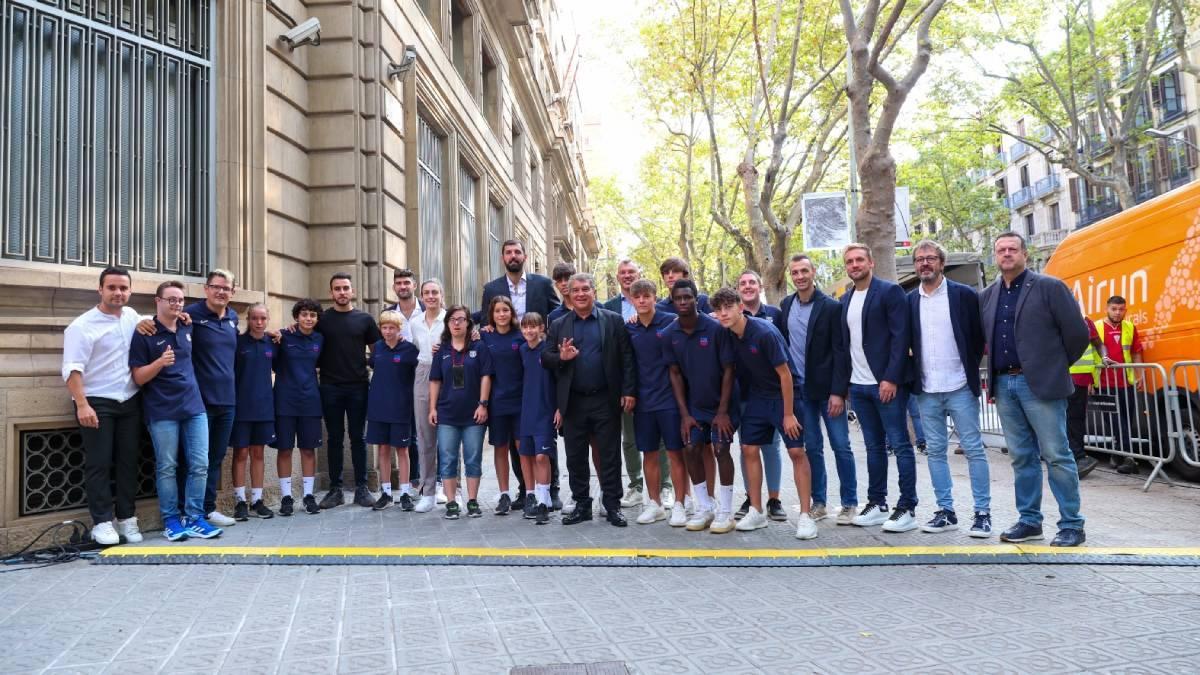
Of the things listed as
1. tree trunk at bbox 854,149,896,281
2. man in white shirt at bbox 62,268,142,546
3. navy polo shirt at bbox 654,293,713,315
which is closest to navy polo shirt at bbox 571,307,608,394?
navy polo shirt at bbox 654,293,713,315

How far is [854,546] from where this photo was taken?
5.48 m

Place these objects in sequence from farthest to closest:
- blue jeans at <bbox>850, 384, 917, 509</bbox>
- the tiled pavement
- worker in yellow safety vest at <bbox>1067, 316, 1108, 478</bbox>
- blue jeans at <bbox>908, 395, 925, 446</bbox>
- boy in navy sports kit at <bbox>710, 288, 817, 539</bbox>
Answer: blue jeans at <bbox>908, 395, 925, 446</bbox>
worker in yellow safety vest at <bbox>1067, 316, 1108, 478</bbox>
blue jeans at <bbox>850, 384, 917, 509</bbox>
boy in navy sports kit at <bbox>710, 288, 817, 539</bbox>
the tiled pavement

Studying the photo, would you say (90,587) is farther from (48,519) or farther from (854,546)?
(854,546)

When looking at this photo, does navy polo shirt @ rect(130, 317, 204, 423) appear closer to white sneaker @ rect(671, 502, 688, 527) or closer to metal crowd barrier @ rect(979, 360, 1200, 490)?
white sneaker @ rect(671, 502, 688, 527)

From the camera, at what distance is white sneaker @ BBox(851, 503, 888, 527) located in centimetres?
614

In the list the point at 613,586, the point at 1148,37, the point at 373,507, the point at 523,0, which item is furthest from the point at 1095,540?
the point at 1148,37

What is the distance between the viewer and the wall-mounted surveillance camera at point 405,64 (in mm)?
9828

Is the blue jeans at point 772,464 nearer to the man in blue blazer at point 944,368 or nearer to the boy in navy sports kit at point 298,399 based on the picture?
the man in blue blazer at point 944,368

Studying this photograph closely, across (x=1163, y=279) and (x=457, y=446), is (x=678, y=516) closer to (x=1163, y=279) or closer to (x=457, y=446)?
(x=457, y=446)

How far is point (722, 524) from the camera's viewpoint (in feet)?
19.8

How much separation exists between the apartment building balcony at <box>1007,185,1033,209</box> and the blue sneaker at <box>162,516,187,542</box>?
5405 centimetres

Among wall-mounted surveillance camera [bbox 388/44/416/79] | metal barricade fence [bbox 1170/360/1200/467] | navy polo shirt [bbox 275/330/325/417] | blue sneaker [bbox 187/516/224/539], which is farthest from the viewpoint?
wall-mounted surveillance camera [bbox 388/44/416/79]

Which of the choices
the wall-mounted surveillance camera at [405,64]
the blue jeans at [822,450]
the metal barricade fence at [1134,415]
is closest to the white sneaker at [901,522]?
the blue jeans at [822,450]

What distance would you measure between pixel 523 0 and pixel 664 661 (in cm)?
1598
